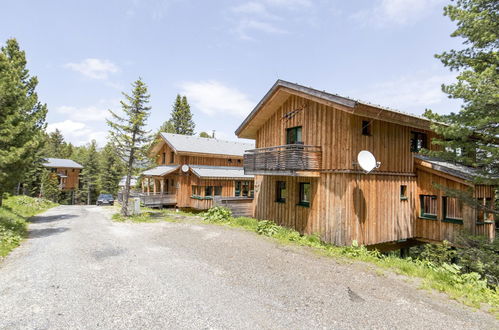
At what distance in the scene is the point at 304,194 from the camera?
14.9 meters

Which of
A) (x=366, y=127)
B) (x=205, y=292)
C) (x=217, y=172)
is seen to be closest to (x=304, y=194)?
(x=366, y=127)

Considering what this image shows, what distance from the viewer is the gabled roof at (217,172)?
1044 inches

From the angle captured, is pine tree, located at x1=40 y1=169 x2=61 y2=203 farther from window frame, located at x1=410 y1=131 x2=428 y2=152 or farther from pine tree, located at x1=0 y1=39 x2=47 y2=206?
window frame, located at x1=410 y1=131 x2=428 y2=152

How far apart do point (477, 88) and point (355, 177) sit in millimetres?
5694

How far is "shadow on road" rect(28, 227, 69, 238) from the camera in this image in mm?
13428

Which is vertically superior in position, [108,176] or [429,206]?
[108,176]

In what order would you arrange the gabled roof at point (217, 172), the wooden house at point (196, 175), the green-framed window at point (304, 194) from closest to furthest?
the green-framed window at point (304, 194), the gabled roof at point (217, 172), the wooden house at point (196, 175)

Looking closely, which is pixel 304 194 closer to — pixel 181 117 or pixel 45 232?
pixel 45 232

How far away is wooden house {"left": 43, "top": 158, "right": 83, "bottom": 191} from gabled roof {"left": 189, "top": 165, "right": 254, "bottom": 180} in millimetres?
42976

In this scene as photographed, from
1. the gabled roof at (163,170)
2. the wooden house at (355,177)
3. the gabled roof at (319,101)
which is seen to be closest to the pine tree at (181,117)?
the gabled roof at (163,170)

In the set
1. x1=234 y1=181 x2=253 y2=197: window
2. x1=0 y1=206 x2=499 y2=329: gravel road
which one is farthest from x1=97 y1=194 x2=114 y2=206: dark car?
x1=0 y1=206 x2=499 y2=329: gravel road

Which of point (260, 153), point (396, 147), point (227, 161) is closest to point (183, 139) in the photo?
point (227, 161)

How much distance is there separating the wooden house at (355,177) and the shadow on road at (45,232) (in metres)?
12.1

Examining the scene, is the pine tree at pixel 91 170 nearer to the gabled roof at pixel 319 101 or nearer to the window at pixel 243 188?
the window at pixel 243 188
